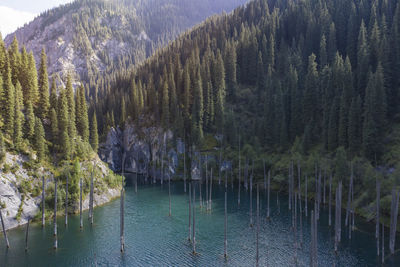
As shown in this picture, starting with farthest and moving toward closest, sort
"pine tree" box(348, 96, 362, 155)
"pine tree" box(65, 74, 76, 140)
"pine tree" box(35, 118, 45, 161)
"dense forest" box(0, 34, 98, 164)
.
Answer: "pine tree" box(65, 74, 76, 140) → "pine tree" box(348, 96, 362, 155) → "pine tree" box(35, 118, 45, 161) → "dense forest" box(0, 34, 98, 164)

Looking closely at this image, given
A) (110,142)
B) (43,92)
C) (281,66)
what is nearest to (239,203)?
(43,92)

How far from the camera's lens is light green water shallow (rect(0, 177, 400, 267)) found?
4272cm

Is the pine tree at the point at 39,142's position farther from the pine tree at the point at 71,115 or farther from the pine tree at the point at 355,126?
the pine tree at the point at 355,126

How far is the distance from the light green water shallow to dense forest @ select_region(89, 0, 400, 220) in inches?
624

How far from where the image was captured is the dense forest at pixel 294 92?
75.1 meters

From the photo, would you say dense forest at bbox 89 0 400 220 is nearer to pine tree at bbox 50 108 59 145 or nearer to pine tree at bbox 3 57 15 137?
pine tree at bbox 50 108 59 145

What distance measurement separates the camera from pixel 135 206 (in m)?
75.5

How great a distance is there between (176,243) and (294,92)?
76.1 metres

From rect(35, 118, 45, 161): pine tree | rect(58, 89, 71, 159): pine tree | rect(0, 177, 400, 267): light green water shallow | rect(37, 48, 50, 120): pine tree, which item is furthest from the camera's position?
rect(37, 48, 50, 120): pine tree

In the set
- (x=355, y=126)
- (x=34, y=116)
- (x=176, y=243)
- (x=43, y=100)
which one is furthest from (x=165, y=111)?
(x=176, y=243)

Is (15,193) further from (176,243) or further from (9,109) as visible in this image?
(176,243)

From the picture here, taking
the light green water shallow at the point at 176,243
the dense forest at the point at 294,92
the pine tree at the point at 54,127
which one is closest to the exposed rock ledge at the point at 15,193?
the light green water shallow at the point at 176,243

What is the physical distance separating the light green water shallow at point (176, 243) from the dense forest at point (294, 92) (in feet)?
52.0

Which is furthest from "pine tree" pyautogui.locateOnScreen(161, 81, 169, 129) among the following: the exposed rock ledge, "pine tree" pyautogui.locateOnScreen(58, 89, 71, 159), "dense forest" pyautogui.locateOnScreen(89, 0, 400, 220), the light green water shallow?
the exposed rock ledge
